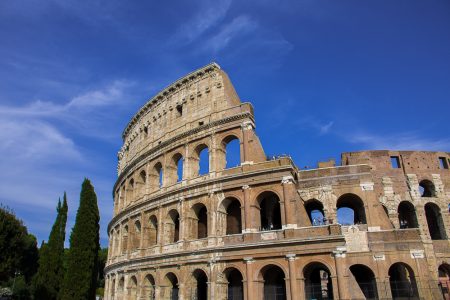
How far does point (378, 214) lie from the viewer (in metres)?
18.0

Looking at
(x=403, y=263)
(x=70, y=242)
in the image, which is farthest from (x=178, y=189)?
(x=403, y=263)

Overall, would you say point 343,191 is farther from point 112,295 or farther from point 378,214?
point 112,295

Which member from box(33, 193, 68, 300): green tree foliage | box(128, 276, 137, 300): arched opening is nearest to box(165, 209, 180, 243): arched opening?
box(128, 276, 137, 300): arched opening

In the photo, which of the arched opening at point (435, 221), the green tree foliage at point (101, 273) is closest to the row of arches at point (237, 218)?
the arched opening at point (435, 221)

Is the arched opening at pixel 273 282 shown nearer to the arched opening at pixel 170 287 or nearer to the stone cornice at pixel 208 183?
the stone cornice at pixel 208 183

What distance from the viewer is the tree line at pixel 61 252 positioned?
20.2 meters

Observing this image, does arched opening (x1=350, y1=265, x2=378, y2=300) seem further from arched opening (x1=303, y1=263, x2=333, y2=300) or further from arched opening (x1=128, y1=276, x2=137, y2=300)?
arched opening (x1=128, y1=276, x2=137, y2=300)

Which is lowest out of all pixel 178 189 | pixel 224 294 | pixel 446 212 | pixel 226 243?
pixel 224 294

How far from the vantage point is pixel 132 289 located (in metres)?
23.7

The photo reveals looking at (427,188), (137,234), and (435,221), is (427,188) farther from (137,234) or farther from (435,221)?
(137,234)

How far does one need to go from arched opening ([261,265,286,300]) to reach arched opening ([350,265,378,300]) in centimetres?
350

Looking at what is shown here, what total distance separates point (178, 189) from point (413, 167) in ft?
48.0

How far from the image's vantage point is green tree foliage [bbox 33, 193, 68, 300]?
2639 cm

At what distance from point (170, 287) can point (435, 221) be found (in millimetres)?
17026
